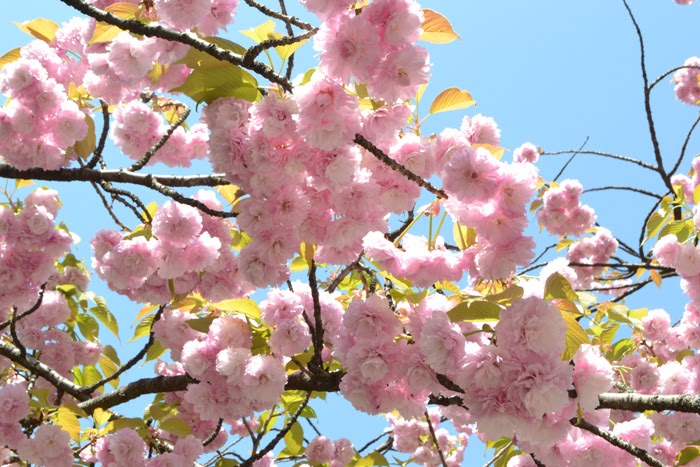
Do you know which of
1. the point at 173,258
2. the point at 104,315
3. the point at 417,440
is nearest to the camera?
the point at 173,258

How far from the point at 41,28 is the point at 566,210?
164 inches

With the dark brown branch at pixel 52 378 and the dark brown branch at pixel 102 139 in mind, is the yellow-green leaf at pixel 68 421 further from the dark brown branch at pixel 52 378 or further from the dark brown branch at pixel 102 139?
the dark brown branch at pixel 102 139

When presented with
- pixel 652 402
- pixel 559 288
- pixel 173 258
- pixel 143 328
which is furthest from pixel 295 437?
pixel 559 288

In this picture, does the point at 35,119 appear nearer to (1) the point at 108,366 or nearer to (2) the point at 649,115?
(1) the point at 108,366

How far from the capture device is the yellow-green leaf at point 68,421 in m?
2.33

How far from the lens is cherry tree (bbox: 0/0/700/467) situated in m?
1.48

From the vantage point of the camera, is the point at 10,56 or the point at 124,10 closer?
the point at 124,10

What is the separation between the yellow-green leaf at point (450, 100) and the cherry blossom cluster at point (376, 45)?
0.39 metres

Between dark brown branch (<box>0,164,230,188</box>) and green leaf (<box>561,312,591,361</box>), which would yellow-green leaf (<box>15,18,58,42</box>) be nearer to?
dark brown branch (<box>0,164,230,188</box>)

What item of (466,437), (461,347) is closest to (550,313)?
(461,347)

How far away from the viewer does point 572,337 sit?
5.14 feet

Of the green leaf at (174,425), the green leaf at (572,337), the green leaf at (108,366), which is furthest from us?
the green leaf at (108,366)

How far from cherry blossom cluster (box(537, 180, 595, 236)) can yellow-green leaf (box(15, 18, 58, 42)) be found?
396cm

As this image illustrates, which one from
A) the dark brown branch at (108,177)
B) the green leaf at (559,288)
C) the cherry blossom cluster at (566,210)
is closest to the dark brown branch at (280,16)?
the dark brown branch at (108,177)
